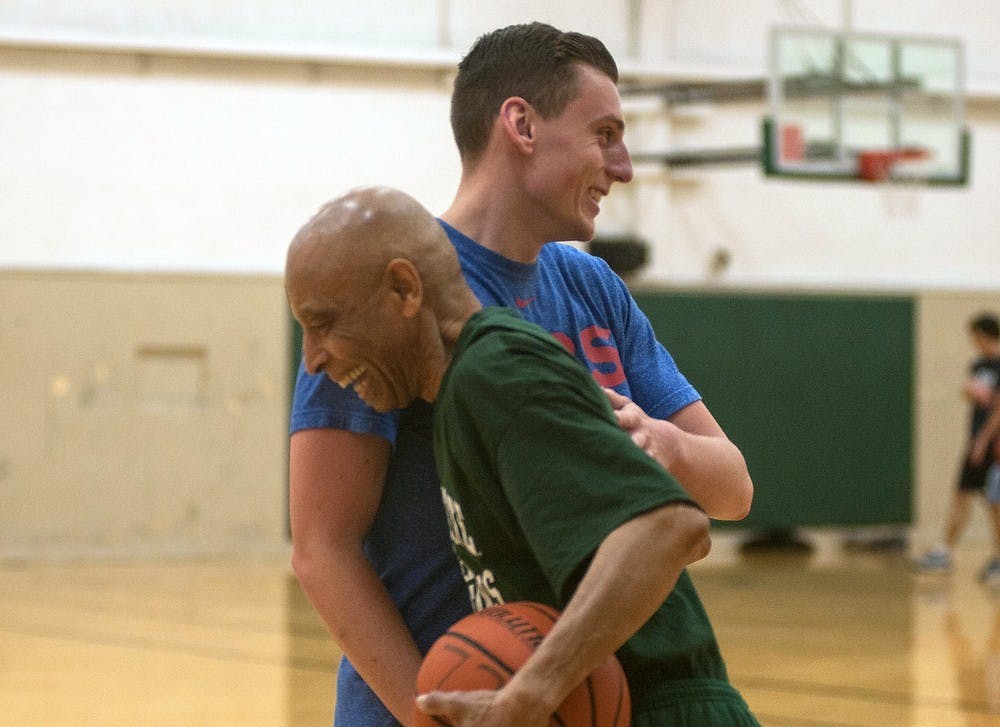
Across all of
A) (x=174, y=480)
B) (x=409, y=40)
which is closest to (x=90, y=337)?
(x=174, y=480)

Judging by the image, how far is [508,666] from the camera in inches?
71.7

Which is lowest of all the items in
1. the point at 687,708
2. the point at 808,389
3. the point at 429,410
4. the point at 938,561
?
the point at 938,561

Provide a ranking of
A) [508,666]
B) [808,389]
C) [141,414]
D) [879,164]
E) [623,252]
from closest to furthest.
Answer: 1. [508,666]
2. [879,164]
3. [141,414]
4. [623,252]
5. [808,389]

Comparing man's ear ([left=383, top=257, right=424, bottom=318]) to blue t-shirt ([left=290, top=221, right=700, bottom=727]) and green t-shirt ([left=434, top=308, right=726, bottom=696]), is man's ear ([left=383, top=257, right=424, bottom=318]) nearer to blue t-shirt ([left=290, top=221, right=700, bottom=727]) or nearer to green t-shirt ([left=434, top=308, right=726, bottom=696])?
green t-shirt ([left=434, top=308, right=726, bottom=696])

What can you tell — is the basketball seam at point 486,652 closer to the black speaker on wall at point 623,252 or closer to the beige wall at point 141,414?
the beige wall at point 141,414

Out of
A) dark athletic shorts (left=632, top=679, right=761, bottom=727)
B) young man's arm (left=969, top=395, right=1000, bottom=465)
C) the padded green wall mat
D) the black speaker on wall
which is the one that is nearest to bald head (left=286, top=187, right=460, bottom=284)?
dark athletic shorts (left=632, top=679, right=761, bottom=727)

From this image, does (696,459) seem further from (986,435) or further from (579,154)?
(986,435)

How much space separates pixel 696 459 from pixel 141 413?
12.1 metres

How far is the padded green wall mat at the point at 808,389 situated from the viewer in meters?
14.6

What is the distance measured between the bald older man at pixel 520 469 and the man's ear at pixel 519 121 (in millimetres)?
355

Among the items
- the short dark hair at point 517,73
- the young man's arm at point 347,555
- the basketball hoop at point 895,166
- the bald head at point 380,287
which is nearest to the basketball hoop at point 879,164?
the basketball hoop at point 895,166

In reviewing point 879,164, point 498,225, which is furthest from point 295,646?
point 879,164

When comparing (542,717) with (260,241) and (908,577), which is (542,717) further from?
(260,241)

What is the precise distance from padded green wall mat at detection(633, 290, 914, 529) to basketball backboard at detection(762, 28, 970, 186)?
1961 millimetres
